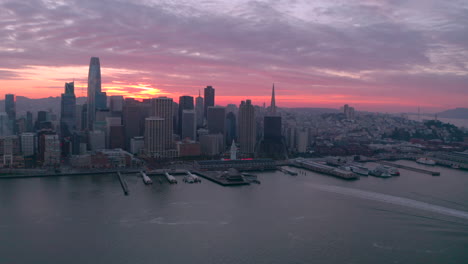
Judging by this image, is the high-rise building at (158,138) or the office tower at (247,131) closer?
the high-rise building at (158,138)

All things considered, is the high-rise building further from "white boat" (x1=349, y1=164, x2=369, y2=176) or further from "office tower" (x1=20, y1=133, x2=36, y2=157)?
"white boat" (x1=349, y1=164, x2=369, y2=176)

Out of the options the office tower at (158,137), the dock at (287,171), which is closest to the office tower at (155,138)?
the office tower at (158,137)

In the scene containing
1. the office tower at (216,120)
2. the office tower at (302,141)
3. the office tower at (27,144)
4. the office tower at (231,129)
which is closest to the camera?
the office tower at (27,144)

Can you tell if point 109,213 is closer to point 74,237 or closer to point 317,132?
point 74,237

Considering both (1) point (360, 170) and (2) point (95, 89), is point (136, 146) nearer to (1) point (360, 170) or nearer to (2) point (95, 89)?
(1) point (360, 170)

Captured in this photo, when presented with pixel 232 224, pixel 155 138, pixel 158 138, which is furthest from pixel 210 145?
pixel 232 224

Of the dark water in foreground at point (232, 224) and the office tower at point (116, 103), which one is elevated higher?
the office tower at point (116, 103)

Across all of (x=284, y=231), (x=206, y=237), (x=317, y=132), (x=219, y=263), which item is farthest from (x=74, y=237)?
(x=317, y=132)

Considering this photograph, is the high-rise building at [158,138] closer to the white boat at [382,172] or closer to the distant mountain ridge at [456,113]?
the white boat at [382,172]
